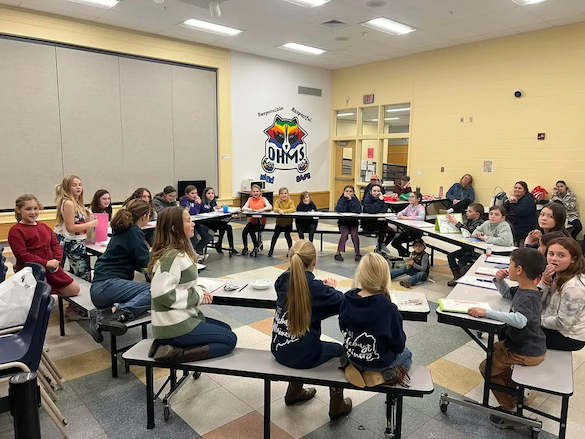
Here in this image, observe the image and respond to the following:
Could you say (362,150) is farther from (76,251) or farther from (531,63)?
(76,251)

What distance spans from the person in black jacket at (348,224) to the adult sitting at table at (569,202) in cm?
373

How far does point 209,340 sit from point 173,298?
0.31 metres

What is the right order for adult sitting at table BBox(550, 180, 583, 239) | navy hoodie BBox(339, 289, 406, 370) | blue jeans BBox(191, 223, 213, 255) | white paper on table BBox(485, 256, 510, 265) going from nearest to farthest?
navy hoodie BBox(339, 289, 406, 370) < white paper on table BBox(485, 256, 510, 265) < blue jeans BBox(191, 223, 213, 255) < adult sitting at table BBox(550, 180, 583, 239)

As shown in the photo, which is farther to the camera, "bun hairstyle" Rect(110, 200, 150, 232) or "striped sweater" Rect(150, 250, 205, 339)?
"bun hairstyle" Rect(110, 200, 150, 232)

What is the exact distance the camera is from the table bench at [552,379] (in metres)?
2.14

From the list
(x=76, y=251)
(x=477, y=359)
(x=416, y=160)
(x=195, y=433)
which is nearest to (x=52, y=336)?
(x=76, y=251)

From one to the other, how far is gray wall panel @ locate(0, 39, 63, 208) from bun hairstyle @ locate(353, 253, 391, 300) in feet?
23.3

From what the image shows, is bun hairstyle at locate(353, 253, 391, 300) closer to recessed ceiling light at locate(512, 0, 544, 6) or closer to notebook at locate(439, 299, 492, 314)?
notebook at locate(439, 299, 492, 314)

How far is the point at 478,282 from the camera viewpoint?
124 inches

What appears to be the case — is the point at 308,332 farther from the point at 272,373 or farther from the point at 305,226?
the point at 305,226

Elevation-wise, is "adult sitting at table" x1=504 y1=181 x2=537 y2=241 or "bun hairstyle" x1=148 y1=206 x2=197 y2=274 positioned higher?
"bun hairstyle" x1=148 y1=206 x2=197 y2=274

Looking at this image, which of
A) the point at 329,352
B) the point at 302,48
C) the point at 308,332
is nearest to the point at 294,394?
the point at 329,352

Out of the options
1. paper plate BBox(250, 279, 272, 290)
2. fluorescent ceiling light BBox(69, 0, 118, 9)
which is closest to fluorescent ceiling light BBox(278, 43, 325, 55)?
fluorescent ceiling light BBox(69, 0, 118, 9)

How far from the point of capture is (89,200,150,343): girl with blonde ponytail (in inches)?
113
